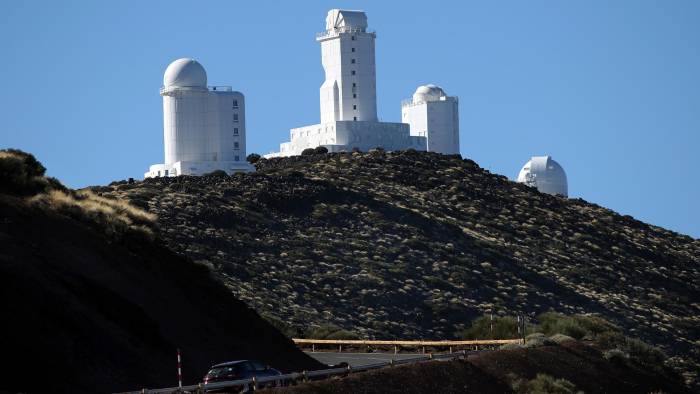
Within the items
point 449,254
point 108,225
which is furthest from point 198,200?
point 108,225

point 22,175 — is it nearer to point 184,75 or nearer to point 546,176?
point 184,75

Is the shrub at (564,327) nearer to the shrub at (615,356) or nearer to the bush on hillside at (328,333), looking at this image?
the shrub at (615,356)

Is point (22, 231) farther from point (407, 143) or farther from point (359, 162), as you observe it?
point (407, 143)

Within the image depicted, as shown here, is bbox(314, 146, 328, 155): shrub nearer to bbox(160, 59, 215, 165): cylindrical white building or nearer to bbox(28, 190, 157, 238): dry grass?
bbox(160, 59, 215, 165): cylindrical white building

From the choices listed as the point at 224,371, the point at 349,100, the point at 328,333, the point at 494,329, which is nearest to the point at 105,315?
the point at 224,371

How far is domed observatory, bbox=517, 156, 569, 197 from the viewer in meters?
105

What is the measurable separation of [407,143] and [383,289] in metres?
37.7

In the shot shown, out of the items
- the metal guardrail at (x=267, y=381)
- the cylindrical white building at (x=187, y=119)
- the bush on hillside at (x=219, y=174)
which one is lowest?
the metal guardrail at (x=267, y=381)

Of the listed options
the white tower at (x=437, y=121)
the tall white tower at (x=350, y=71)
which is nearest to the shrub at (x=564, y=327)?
the tall white tower at (x=350, y=71)

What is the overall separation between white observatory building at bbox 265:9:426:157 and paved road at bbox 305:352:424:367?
52.2m

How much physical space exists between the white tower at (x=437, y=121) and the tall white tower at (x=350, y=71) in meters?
6.25

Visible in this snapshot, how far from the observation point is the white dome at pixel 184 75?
293ft

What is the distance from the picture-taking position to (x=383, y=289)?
62.4m

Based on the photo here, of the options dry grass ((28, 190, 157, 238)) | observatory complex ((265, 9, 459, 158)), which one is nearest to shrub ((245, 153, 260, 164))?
observatory complex ((265, 9, 459, 158))
